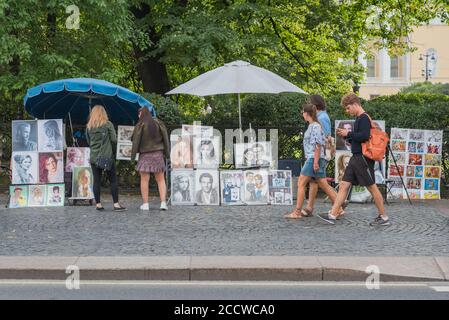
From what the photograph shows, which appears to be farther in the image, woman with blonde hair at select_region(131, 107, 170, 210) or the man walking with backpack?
woman with blonde hair at select_region(131, 107, 170, 210)

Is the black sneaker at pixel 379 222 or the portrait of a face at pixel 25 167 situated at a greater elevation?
the portrait of a face at pixel 25 167

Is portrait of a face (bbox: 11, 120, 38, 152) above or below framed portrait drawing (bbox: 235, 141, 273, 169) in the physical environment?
above

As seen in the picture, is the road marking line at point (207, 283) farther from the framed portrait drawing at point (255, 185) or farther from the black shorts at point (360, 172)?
the framed portrait drawing at point (255, 185)

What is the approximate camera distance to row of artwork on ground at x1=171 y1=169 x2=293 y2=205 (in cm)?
1377

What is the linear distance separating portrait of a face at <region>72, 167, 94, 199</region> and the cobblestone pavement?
1.10ft

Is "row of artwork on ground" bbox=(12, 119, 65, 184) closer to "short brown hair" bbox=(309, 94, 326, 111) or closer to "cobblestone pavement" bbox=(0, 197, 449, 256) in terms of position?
"cobblestone pavement" bbox=(0, 197, 449, 256)

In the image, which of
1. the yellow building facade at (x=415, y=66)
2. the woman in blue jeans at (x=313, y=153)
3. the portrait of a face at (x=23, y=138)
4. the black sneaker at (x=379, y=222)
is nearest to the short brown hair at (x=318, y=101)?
the woman in blue jeans at (x=313, y=153)

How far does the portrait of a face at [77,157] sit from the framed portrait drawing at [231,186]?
248 centimetres

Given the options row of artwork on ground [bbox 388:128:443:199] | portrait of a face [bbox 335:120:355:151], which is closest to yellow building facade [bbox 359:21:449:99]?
row of artwork on ground [bbox 388:128:443:199]

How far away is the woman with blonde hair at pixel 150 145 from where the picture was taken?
41.7 ft

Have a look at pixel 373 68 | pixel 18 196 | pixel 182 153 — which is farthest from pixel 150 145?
pixel 373 68

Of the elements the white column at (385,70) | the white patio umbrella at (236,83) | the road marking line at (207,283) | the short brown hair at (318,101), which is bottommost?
the road marking line at (207,283)
